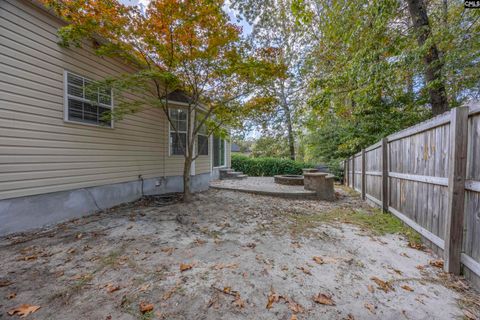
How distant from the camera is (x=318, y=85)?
239 inches

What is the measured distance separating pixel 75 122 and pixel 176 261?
3.74m

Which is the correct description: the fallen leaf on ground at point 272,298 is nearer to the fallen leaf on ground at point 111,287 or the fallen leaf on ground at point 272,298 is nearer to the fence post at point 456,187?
the fallen leaf on ground at point 111,287

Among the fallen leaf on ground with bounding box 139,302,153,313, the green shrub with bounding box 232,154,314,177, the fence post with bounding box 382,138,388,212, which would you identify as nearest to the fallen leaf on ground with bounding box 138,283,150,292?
the fallen leaf on ground with bounding box 139,302,153,313

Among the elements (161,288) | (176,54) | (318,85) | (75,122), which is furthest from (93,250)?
(318,85)

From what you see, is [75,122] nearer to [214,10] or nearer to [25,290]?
[25,290]

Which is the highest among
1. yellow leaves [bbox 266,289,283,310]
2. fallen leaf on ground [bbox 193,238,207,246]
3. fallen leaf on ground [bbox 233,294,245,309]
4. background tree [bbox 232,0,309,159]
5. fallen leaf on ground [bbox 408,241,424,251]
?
background tree [bbox 232,0,309,159]

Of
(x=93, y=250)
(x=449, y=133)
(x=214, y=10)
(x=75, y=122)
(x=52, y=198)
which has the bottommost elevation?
(x=93, y=250)

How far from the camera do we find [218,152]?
11.6m

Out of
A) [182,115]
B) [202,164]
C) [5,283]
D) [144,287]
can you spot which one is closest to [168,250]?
[144,287]

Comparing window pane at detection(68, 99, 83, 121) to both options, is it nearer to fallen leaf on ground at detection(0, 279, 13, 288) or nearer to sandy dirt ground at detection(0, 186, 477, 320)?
sandy dirt ground at detection(0, 186, 477, 320)

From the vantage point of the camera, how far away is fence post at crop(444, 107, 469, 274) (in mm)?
2219

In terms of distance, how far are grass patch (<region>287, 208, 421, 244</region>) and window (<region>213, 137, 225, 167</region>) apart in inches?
267

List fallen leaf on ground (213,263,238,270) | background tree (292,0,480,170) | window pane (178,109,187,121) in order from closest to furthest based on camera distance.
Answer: fallen leaf on ground (213,263,238,270)
background tree (292,0,480,170)
window pane (178,109,187,121)

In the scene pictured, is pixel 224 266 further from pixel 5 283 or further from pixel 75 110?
pixel 75 110
